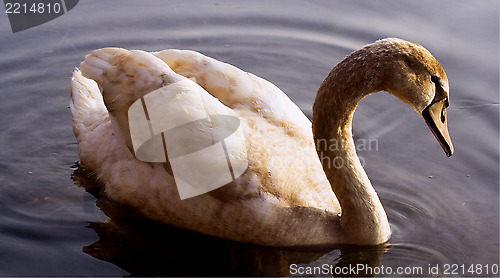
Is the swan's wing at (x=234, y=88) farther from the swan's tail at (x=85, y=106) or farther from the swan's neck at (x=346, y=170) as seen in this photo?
the swan's tail at (x=85, y=106)

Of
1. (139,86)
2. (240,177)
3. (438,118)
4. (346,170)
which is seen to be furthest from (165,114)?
(438,118)

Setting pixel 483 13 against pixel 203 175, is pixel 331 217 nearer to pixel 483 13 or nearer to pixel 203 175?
pixel 203 175

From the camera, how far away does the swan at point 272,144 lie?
16.3 ft

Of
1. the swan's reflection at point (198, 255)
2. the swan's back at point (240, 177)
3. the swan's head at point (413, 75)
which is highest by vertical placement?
the swan's head at point (413, 75)

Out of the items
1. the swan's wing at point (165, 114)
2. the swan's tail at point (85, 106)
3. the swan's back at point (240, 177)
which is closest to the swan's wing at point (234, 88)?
the swan's back at point (240, 177)

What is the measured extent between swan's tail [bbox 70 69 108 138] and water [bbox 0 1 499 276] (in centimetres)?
46

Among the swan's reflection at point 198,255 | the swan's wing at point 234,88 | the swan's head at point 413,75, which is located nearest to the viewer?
the swan's head at point 413,75

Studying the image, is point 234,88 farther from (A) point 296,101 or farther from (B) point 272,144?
(A) point 296,101

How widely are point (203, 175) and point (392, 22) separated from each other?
4.20 meters

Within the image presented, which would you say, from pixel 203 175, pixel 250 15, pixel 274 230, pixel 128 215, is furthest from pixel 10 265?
pixel 250 15

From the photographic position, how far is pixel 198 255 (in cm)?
538

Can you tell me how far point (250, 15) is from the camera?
28.6 feet

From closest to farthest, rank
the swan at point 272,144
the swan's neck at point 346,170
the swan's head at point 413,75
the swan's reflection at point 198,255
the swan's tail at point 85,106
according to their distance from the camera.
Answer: the swan's head at point 413,75, the swan at point 272,144, the swan's neck at point 346,170, the swan's reflection at point 198,255, the swan's tail at point 85,106

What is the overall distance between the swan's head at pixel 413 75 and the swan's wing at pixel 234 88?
3.02 ft
